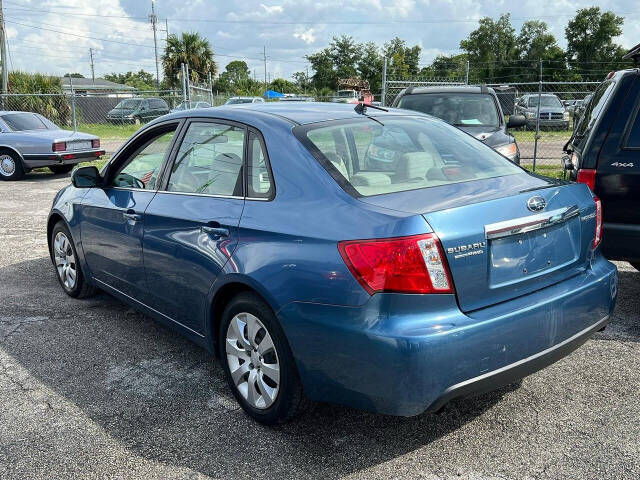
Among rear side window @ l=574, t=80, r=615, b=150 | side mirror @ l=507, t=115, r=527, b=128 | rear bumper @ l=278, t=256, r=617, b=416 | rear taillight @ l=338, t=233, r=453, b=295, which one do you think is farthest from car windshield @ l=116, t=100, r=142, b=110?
rear taillight @ l=338, t=233, r=453, b=295

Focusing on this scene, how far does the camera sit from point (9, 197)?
37.2 ft

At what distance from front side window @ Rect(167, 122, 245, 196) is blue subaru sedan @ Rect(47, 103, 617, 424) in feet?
0.03

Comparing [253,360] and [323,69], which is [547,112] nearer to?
[253,360]

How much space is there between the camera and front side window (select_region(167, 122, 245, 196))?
11.3ft

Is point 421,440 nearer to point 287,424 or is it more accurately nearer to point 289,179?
point 287,424

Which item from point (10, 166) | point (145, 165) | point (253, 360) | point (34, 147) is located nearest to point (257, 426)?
point (253, 360)

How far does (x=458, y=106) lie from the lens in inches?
397

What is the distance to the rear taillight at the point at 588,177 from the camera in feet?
14.8

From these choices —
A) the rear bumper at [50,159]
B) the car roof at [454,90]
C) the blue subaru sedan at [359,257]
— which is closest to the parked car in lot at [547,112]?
the car roof at [454,90]

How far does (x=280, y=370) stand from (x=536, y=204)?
1428 millimetres

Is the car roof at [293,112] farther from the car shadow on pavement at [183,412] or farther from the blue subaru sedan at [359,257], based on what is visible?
the car shadow on pavement at [183,412]

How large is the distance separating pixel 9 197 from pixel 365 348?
1060 cm

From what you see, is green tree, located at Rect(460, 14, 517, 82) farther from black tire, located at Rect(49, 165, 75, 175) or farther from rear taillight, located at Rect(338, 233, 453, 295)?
rear taillight, located at Rect(338, 233, 453, 295)

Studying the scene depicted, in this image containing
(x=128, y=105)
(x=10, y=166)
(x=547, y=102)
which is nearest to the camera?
(x=10, y=166)
